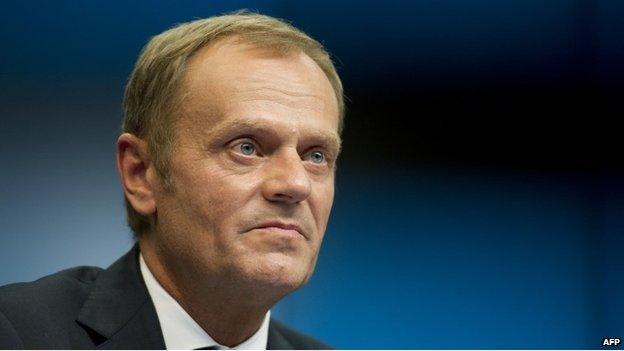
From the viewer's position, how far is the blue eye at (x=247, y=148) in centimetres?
205

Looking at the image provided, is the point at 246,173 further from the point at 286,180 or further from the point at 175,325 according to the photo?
the point at 175,325

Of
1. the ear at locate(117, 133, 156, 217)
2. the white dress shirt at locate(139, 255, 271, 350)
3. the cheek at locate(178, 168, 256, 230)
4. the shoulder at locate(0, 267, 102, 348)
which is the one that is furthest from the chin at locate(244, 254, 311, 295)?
the shoulder at locate(0, 267, 102, 348)

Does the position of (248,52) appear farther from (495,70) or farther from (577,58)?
(577,58)

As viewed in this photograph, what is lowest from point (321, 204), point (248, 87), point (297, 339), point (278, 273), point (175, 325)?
point (297, 339)

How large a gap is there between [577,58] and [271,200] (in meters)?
A: 1.28

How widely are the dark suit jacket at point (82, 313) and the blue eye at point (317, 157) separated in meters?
0.50

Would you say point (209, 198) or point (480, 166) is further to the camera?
point (480, 166)

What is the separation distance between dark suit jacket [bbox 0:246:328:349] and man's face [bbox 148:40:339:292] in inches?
4.7

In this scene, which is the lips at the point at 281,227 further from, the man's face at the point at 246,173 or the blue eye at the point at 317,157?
the blue eye at the point at 317,157

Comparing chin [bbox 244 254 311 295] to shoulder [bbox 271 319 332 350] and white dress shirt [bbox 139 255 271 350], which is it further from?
shoulder [bbox 271 319 332 350]

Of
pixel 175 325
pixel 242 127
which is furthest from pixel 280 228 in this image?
pixel 175 325

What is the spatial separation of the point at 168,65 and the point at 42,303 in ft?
2.02

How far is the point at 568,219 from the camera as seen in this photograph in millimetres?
2824

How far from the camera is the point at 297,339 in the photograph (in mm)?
2492
